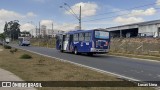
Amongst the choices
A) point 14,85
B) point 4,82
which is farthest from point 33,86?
point 4,82

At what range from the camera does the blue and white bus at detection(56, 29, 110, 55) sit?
33.1 metres

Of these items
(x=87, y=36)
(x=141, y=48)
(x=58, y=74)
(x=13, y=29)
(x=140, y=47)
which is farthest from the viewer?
(x=13, y=29)

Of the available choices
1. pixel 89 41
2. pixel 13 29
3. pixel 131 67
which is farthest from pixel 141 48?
pixel 13 29

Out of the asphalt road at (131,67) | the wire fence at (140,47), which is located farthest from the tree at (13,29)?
the asphalt road at (131,67)

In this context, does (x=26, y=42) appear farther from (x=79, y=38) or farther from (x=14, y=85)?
(x=14, y=85)

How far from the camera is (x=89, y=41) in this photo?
33625 millimetres

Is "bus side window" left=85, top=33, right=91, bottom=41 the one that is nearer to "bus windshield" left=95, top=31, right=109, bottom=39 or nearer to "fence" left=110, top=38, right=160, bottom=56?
"bus windshield" left=95, top=31, right=109, bottom=39

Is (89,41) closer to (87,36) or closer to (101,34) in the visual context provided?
(87,36)

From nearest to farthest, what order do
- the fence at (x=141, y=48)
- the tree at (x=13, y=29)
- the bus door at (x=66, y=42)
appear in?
the fence at (x=141, y=48) → the bus door at (x=66, y=42) → the tree at (x=13, y=29)

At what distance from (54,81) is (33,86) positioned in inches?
55.8

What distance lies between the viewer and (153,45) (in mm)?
46656

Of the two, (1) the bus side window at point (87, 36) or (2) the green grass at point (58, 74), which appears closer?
(2) the green grass at point (58, 74)

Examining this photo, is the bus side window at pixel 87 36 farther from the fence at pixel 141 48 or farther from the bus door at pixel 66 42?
the fence at pixel 141 48

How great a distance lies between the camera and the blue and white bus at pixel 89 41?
109ft
